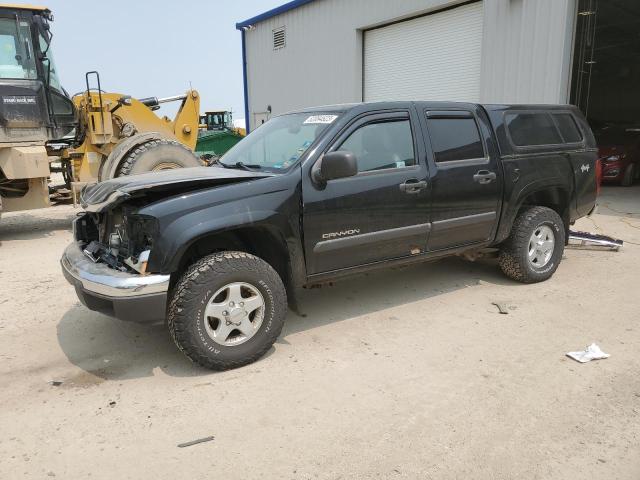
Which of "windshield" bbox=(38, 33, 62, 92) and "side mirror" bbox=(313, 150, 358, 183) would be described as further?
"windshield" bbox=(38, 33, 62, 92)

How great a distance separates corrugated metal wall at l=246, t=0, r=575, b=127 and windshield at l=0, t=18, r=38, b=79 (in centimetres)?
877

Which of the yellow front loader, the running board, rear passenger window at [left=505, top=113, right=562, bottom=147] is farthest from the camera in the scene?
the yellow front loader

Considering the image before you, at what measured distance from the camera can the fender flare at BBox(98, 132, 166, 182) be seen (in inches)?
323

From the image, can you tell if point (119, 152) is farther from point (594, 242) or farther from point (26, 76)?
point (594, 242)

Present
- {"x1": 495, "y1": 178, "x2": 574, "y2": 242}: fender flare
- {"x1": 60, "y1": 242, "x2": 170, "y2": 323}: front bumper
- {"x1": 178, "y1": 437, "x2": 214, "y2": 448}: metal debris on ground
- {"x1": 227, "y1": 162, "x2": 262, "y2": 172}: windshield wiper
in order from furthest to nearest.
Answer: {"x1": 495, "y1": 178, "x2": 574, "y2": 242}: fender flare, {"x1": 227, "y1": 162, "x2": 262, "y2": 172}: windshield wiper, {"x1": 60, "y1": 242, "x2": 170, "y2": 323}: front bumper, {"x1": 178, "y1": 437, "x2": 214, "y2": 448}: metal debris on ground

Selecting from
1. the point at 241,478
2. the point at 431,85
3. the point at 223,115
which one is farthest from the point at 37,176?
the point at 223,115

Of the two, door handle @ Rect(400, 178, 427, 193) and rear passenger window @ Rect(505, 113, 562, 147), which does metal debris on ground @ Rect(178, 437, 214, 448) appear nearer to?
door handle @ Rect(400, 178, 427, 193)

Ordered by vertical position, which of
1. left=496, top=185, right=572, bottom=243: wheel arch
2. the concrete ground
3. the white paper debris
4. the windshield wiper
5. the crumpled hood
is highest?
the windshield wiper

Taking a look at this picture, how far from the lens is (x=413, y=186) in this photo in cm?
431

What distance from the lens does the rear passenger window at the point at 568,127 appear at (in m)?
5.63

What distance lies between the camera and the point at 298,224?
150 inches

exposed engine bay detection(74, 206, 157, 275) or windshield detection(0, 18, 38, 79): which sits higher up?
windshield detection(0, 18, 38, 79)

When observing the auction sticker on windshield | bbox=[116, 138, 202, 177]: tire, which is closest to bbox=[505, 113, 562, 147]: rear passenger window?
the auction sticker on windshield

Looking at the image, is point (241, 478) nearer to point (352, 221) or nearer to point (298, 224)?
point (298, 224)
